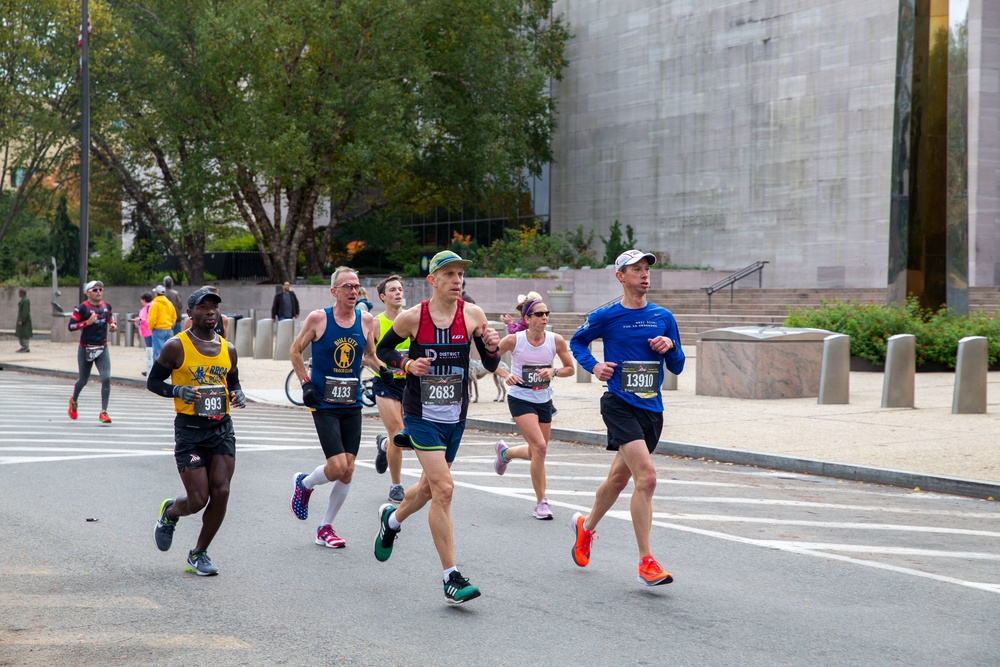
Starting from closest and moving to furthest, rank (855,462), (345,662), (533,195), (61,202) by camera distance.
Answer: (345,662) < (855,462) < (533,195) < (61,202)

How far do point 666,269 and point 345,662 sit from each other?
36117 millimetres

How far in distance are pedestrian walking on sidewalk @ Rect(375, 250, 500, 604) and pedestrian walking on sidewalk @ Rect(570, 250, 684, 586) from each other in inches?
29.4

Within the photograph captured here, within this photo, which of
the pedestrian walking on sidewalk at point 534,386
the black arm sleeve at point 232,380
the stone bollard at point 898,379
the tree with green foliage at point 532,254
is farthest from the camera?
the tree with green foliage at point 532,254

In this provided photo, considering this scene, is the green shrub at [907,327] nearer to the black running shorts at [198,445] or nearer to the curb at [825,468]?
the curb at [825,468]

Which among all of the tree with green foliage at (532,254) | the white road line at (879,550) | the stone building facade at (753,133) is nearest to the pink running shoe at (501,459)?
the white road line at (879,550)

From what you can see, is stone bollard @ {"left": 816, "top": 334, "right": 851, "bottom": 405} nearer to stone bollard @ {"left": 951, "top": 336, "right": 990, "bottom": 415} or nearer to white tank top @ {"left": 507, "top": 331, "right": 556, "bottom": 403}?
stone bollard @ {"left": 951, "top": 336, "right": 990, "bottom": 415}

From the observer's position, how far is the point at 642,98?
4738 cm

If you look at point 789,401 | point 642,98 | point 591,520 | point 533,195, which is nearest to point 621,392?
point 591,520

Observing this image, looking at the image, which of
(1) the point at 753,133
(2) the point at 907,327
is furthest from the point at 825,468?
(1) the point at 753,133

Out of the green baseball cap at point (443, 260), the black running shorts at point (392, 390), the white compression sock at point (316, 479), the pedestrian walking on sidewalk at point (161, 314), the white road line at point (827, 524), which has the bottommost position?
the white road line at point (827, 524)

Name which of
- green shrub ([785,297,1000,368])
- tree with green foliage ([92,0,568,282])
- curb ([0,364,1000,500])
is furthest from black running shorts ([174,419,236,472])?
tree with green foliage ([92,0,568,282])

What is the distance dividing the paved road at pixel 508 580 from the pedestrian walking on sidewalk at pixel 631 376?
1.57 ft

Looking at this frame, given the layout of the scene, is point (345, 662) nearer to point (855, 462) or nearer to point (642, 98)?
point (855, 462)

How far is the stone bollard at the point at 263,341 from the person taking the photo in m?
29.8
